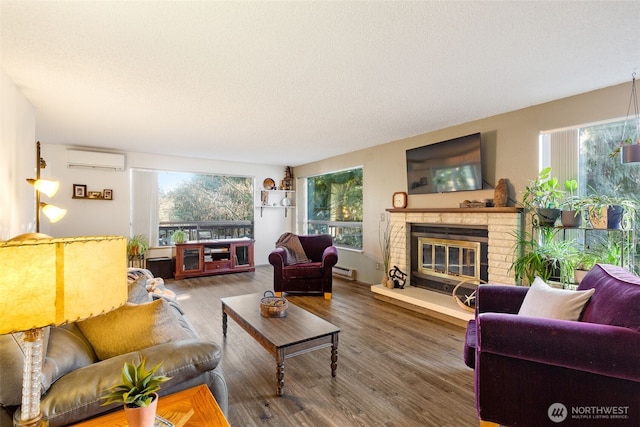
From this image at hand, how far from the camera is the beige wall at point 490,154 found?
2.78 metres

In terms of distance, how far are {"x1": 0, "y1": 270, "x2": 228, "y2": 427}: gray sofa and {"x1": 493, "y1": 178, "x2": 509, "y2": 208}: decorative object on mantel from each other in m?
3.17

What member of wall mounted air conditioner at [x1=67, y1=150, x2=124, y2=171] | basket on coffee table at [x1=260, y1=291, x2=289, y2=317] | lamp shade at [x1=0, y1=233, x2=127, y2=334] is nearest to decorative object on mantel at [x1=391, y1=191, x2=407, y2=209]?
basket on coffee table at [x1=260, y1=291, x2=289, y2=317]

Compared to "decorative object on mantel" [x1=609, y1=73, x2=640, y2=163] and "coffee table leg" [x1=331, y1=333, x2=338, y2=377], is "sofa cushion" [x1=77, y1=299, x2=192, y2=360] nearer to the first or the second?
"coffee table leg" [x1=331, y1=333, x2=338, y2=377]

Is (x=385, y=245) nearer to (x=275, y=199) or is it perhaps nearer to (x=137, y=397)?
(x=275, y=199)

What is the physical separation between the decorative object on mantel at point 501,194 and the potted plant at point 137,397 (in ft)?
11.3

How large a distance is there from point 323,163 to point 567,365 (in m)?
5.21

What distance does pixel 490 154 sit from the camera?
3498 millimetres

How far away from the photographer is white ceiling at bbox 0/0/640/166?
166cm

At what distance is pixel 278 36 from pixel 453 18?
3.41 ft

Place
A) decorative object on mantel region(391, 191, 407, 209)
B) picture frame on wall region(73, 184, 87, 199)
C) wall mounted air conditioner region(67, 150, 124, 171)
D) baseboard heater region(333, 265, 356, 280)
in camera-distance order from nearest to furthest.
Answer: decorative object on mantel region(391, 191, 407, 209)
wall mounted air conditioner region(67, 150, 124, 171)
picture frame on wall region(73, 184, 87, 199)
baseboard heater region(333, 265, 356, 280)

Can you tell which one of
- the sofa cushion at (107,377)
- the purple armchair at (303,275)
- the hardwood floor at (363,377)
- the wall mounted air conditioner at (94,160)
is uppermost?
the wall mounted air conditioner at (94,160)

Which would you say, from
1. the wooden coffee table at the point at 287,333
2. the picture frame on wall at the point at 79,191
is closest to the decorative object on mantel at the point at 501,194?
the wooden coffee table at the point at 287,333

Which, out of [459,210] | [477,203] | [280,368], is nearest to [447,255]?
[459,210]

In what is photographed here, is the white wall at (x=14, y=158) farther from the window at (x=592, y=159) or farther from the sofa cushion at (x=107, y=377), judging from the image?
the window at (x=592, y=159)
